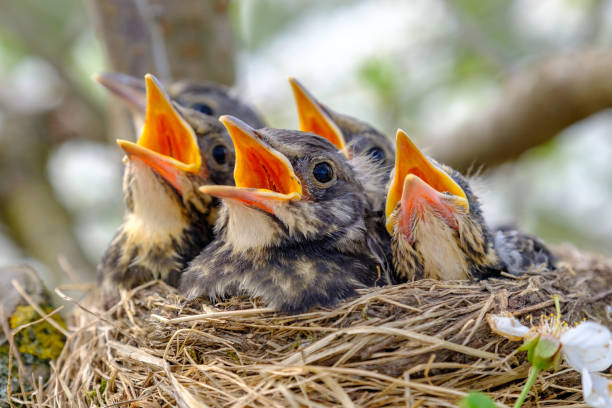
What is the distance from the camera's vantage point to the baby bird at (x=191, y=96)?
2.23 meters

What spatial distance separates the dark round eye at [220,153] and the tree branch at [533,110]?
1900 mm

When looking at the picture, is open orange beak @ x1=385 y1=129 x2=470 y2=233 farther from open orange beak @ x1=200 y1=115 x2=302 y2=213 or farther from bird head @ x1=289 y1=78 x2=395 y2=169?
bird head @ x1=289 y1=78 x2=395 y2=169

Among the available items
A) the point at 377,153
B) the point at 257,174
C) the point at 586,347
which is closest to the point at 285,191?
the point at 257,174

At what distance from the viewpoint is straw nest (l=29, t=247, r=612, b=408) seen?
4.82 feet

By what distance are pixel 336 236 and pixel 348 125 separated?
2.57ft

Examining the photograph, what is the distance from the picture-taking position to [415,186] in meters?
1.74

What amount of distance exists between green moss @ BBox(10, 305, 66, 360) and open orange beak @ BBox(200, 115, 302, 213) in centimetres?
88

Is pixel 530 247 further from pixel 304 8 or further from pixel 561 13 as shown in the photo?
pixel 304 8

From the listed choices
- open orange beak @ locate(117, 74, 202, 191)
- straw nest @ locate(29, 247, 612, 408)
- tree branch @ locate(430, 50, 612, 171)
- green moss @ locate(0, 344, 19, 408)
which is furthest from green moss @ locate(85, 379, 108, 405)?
tree branch @ locate(430, 50, 612, 171)

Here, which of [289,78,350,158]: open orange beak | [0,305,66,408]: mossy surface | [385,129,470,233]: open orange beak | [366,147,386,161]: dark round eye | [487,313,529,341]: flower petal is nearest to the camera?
[487,313,529,341]: flower petal

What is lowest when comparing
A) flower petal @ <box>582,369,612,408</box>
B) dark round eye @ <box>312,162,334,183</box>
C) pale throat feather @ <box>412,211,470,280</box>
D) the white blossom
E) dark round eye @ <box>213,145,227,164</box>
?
flower petal @ <box>582,369,612,408</box>

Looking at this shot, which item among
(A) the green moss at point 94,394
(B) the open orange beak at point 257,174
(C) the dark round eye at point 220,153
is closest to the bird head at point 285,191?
(B) the open orange beak at point 257,174

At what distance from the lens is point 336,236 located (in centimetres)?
181

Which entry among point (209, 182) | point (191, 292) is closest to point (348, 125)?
point (209, 182)
